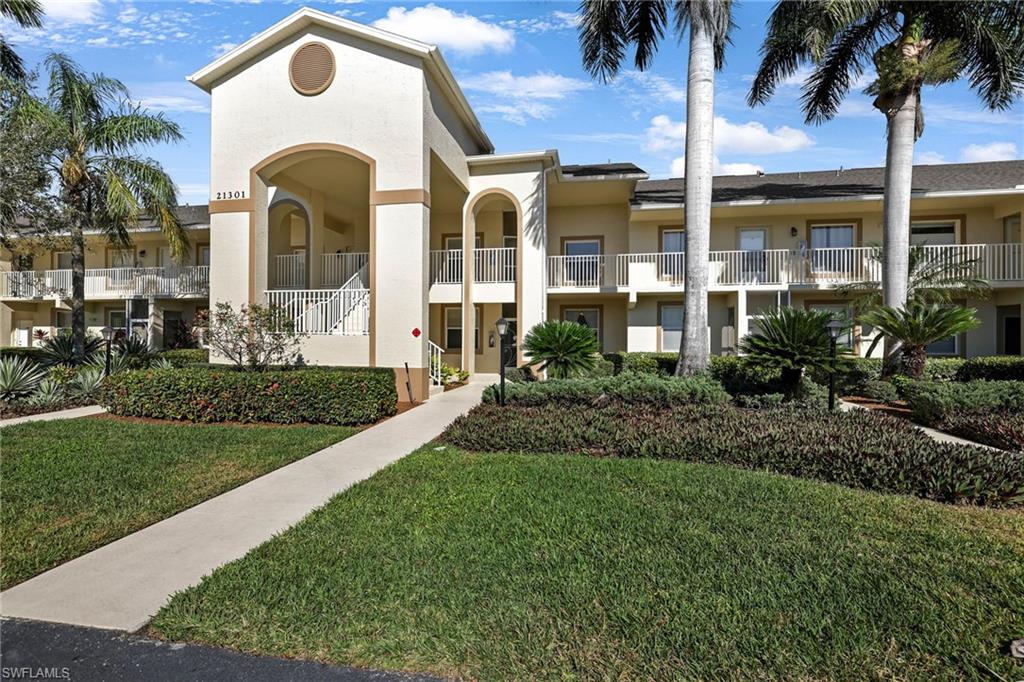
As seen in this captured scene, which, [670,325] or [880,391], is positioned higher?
[670,325]

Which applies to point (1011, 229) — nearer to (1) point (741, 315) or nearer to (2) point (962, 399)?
(1) point (741, 315)

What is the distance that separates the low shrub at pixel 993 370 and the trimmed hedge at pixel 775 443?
6749 millimetres


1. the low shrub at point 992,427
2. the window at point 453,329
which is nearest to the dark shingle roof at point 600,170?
the window at point 453,329

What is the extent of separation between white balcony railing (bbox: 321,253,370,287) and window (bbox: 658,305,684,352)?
10373 mm

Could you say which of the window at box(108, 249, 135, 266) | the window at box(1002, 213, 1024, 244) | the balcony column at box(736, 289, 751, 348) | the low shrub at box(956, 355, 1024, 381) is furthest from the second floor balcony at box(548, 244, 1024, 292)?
the window at box(108, 249, 135, 266)

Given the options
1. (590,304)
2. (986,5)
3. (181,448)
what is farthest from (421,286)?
(986,5)

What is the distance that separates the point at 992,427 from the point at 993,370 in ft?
20.8

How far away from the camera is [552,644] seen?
2.82m

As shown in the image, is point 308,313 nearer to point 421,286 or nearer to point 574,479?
point 421,286

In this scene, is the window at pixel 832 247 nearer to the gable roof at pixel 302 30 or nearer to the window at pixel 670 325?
the window at pixel 670 325

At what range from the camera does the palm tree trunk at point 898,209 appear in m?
13.2

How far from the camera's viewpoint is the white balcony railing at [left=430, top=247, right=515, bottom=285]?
1620 cm

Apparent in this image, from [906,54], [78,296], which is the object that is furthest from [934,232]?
[78,296]

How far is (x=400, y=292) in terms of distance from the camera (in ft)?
39.2
